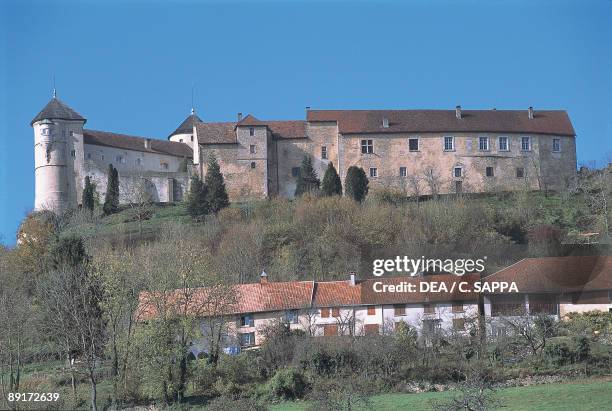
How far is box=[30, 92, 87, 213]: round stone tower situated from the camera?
2643 inches

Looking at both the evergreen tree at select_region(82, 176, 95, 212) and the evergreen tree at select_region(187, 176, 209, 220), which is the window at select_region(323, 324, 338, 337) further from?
the evergreen tree at select_region(82, 176, 95, 212)

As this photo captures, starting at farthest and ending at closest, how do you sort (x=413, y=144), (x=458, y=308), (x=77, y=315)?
(x=413, y=144) < (x=458, y=308) < (x=77, y=315)

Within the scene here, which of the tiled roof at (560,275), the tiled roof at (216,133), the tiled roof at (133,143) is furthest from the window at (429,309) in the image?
the tiled roof at (133,143)

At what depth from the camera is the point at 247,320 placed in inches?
1655

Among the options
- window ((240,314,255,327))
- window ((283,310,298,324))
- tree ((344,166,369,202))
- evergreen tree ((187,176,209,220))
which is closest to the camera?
window ((240,314,255,327))

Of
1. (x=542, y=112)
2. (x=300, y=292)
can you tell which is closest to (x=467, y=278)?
(x=300, y=292)

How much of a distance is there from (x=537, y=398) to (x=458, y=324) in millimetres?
7812

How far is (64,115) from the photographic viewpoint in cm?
6962

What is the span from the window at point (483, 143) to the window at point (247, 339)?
2923 centimetres

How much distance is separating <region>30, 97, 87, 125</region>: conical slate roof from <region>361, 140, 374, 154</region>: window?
1609 cm

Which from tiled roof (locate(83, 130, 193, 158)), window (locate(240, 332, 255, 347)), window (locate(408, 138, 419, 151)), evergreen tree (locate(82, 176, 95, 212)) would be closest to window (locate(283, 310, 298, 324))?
window (locate(240, 332, 255, 347))

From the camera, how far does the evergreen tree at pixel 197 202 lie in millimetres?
61531

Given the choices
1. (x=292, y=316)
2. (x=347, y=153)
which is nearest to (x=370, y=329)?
(x=292, y=316)

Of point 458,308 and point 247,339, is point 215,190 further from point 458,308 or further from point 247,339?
point 458,308
